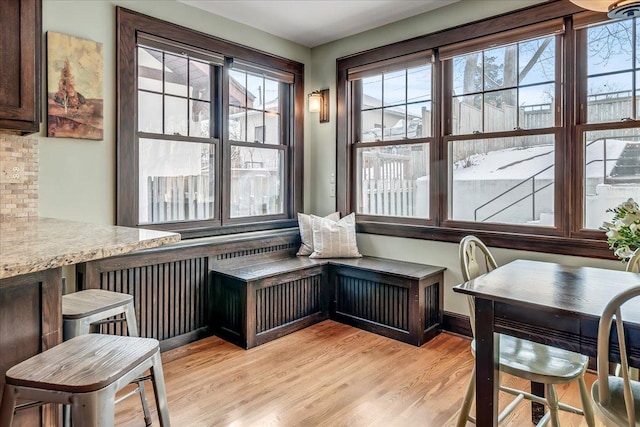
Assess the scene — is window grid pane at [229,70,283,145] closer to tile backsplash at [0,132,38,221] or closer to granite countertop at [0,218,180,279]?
tile backsplash at [0,132,38,221]

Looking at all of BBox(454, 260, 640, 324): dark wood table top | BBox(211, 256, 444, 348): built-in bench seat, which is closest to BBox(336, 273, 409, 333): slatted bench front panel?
BBox(211, 256, 444, 348): built-in bench seat

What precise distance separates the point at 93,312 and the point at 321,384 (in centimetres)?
138

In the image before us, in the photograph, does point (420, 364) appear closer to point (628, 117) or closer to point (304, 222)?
point (304, 222)

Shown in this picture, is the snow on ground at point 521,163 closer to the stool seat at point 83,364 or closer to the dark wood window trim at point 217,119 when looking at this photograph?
the dark wood window trim at point 217,119

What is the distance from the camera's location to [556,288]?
1.69 metres

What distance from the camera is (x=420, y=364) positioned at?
9.19ft

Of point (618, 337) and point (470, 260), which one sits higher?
point (470, 260)

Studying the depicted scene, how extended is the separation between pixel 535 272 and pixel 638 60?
5.47 feet

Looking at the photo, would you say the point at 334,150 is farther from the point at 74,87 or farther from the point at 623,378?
the point at 623,378

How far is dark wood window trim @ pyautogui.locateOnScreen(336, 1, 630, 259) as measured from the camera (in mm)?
2760

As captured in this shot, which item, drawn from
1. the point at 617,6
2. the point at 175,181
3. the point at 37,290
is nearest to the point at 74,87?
the point at 175,181

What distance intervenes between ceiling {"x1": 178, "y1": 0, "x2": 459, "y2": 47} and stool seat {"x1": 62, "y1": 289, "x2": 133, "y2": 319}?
93.8 inches

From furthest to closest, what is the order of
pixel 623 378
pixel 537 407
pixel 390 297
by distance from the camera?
pixel 390 297, pixel 537 407, pixel 623 378

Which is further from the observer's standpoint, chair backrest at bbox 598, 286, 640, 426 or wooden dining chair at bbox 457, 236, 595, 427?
A: wooden dining chair at bbox 457, 236, 595, 427
